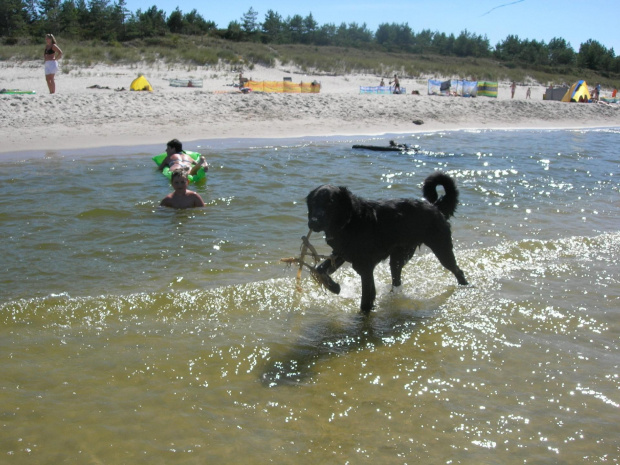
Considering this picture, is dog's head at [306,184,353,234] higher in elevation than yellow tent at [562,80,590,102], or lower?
lower

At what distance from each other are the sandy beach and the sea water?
5.71m

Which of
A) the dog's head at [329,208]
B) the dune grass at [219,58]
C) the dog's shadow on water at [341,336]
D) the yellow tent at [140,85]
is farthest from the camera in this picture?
the dune grass at [219,58]

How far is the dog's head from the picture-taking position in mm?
4309

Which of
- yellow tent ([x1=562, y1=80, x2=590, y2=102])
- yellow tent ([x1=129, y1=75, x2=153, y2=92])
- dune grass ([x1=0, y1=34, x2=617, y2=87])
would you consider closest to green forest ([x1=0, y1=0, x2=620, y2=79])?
dune grass ([x1=0, y1=34, x2=617, y2=87])

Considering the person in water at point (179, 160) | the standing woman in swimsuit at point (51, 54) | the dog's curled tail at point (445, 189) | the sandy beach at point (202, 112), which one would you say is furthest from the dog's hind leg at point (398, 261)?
the standing woman in swimsuit at point (51, 54)

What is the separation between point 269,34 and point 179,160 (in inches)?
2643

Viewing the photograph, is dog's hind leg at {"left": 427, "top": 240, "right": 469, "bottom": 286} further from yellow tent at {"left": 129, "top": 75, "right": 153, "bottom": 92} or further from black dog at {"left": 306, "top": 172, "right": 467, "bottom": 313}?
yellow tent at {"left": 129, "top": 75, "right": 153, "bottom": 92}

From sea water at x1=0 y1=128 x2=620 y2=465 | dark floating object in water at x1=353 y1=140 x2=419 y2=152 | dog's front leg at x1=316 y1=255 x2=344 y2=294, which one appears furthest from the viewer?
dark floating object in water at x1=353 y1=140 x2=419 y2=152

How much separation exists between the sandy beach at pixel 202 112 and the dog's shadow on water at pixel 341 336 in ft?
35.3

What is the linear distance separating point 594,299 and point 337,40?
3334 inches

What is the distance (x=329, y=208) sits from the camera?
438 cm

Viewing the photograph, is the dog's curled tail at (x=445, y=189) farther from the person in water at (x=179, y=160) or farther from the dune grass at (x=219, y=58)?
the dune grass at (x=219, y=58)

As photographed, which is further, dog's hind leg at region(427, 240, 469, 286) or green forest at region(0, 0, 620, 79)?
green forest at region(0, 0, 620, 79)

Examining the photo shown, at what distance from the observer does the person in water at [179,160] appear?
417 inches
